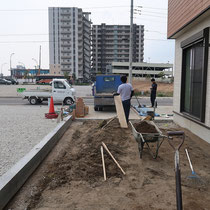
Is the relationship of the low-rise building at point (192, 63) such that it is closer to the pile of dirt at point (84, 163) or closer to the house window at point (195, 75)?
the house window at point (195, 75)

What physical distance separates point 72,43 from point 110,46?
67.5 ft

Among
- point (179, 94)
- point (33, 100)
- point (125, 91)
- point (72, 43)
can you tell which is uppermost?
point (72, 43)

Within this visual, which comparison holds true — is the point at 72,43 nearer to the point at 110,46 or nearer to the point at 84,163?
the point at 110,46

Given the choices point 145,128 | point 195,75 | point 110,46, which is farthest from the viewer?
point 110,46

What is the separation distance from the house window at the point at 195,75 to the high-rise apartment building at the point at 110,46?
11302 centimetres

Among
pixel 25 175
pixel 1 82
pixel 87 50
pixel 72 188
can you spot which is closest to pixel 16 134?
pixel 25 175

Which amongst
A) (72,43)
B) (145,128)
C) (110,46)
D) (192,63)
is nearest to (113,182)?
(145,128)

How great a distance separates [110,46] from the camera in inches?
4793

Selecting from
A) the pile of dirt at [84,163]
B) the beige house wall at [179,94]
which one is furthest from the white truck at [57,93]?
the pile of dirt at [84,163]

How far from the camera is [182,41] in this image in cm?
900

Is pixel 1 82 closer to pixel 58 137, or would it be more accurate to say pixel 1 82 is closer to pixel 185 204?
pixel 58 137

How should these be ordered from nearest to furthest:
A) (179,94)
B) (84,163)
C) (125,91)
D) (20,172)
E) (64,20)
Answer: (20,172)
(84,163)
(125,91)
(179,94)
(64,20)

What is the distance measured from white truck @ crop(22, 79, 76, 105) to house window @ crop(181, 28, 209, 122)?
33.2ft

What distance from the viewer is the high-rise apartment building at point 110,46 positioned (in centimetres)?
12081
